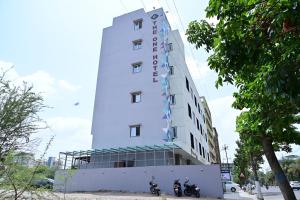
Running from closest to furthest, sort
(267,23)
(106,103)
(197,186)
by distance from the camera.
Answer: (267,23) → (197,186) → (106,103)

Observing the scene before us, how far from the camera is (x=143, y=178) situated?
2114cm

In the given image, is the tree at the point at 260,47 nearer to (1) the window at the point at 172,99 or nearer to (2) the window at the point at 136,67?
(1) the window at the point at 172,99

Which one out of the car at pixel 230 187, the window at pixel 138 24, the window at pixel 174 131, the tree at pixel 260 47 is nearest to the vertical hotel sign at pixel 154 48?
the window at pixel 138 24

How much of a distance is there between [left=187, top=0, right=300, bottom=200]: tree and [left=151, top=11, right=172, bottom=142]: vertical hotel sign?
17.0 meters

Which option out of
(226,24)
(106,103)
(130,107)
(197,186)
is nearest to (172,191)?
(197,186)

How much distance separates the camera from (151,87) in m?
25.9

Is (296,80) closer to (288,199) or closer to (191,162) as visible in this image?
(288,199)

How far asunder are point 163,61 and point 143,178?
1174cm

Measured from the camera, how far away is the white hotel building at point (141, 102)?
2372 centimetres

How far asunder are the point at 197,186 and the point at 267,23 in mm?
17049

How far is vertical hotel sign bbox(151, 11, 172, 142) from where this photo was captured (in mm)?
23819

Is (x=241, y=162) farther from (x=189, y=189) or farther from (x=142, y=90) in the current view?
(x=189, y=189)

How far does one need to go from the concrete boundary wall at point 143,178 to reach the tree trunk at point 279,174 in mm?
9098

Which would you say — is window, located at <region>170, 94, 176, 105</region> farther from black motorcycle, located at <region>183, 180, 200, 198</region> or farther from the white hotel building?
black motorcycle, located at <region>183, 180, 200, 198</region>
